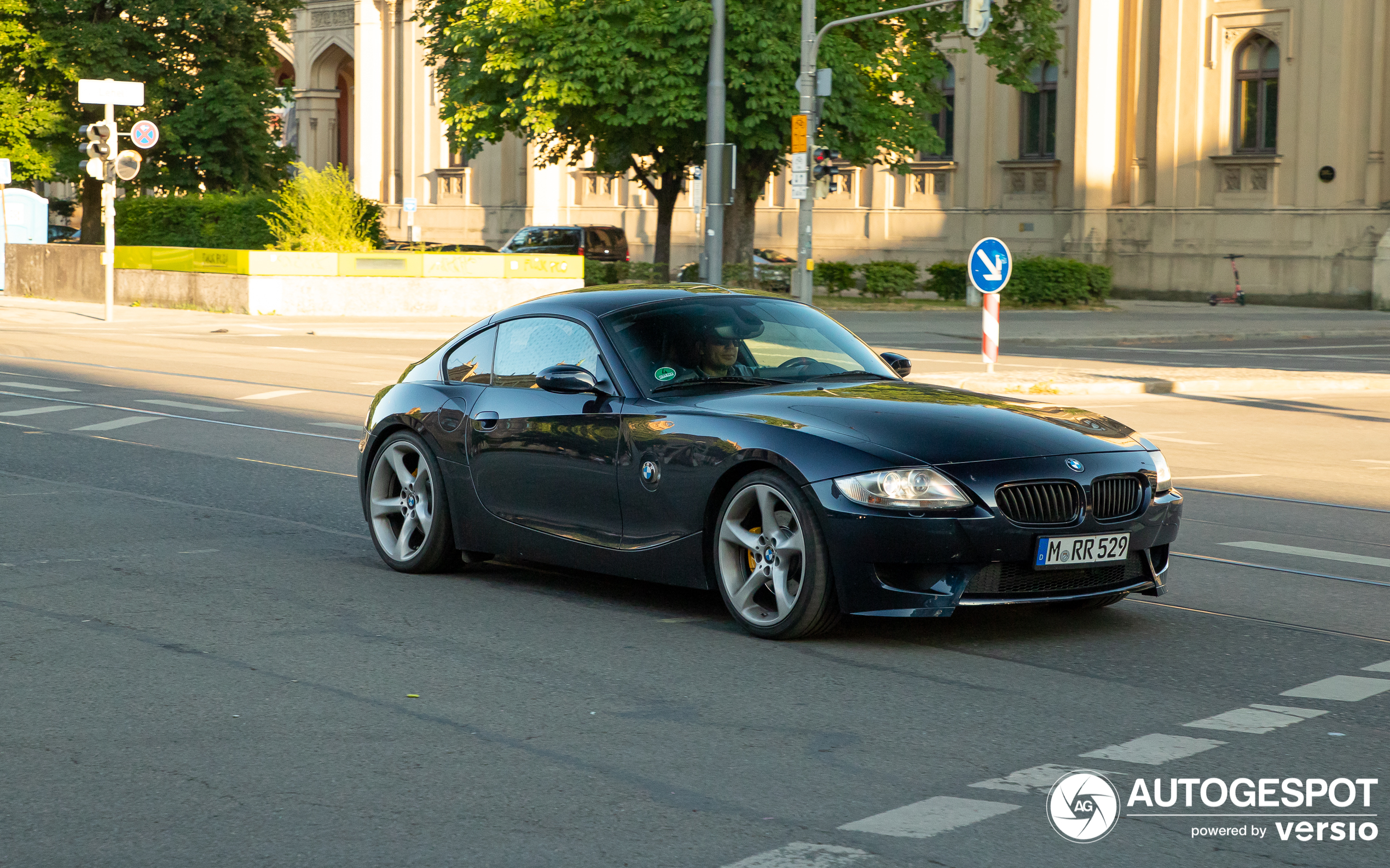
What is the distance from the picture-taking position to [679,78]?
33.7 metres

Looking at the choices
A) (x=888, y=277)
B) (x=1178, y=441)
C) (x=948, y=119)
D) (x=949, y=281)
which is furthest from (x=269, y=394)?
(x=948, y=119)

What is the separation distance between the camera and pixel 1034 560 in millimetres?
6258

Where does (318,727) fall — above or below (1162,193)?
below

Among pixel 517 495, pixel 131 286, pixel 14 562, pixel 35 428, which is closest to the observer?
pixel 517 495

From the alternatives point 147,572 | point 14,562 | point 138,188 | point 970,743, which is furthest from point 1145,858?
point 138,188

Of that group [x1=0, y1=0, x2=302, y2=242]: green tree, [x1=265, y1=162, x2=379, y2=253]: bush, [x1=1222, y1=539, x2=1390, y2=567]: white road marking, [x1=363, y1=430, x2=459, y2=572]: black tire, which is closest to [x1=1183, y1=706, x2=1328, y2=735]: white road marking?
[x1=1222, y1=539, x2=1390, y2=567]: white road marking

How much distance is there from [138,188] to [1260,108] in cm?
3124

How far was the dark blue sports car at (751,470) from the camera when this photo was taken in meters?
6.24

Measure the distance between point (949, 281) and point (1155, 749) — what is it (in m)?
37.0

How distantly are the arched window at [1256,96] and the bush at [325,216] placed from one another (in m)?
23.2

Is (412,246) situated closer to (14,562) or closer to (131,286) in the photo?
(131,286)

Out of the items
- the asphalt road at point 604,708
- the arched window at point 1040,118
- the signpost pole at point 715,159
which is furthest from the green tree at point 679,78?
the asphalt road at point 604,708

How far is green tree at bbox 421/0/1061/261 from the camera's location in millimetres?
33656

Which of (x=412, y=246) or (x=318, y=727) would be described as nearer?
(x=318, y=727)
